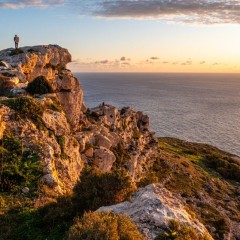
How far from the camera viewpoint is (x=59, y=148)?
82.5 ft

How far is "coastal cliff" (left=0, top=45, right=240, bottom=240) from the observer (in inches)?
547

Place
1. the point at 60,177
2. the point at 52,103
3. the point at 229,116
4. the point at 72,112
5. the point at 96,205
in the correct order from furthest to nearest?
the point at 229,116 → the point at 72,112 → the point at 52,103 → the point at 60,177 → the point at 96,205

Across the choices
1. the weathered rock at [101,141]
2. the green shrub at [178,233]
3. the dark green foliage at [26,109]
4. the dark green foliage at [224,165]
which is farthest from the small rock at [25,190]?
the dark green foliage at [224,165]

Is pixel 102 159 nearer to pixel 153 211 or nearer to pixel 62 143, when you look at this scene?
pixel 62 143

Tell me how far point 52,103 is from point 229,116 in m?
156

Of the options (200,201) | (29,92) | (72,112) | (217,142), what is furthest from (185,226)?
(217,142)

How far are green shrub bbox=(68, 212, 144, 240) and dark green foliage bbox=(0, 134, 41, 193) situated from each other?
821 cm

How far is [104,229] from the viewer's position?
10031mm

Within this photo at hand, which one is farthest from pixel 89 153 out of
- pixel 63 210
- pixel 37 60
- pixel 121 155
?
pixel 63 210

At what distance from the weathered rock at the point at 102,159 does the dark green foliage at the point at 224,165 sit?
2368 inches

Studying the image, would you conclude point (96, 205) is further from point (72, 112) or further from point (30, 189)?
point (72, 112)

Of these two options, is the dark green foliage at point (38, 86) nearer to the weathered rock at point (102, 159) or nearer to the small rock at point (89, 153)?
the small rock at point (89, 153)

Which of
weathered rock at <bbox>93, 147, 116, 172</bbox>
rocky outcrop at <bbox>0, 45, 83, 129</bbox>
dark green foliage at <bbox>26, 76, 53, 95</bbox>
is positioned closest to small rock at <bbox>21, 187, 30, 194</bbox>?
dark green foliage at <bbox>26, 76, 53, 95</bbox>

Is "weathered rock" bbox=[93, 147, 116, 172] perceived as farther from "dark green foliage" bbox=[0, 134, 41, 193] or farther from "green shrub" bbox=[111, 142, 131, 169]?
"dark green foliage" bbox=[0, 134, 41, 193]
